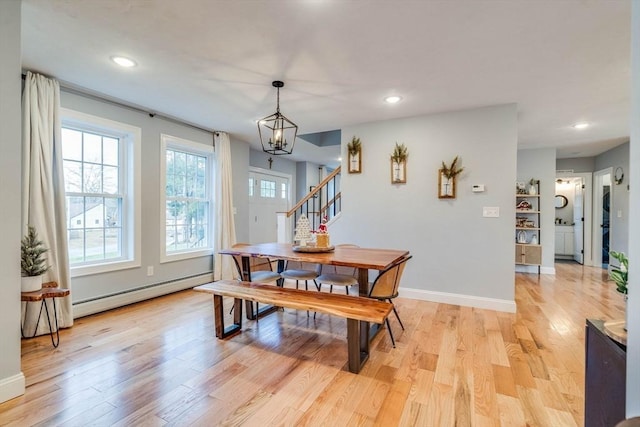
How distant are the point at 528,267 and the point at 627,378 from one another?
18.8 feet

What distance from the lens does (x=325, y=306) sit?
2217 mm

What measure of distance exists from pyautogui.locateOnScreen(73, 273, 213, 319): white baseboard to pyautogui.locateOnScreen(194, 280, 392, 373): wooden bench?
1572mm

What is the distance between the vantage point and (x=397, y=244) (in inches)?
159

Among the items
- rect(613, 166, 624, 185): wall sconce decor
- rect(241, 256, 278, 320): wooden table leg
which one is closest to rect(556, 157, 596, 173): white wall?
rect(613, 166, 624, 185): wall sconce decor

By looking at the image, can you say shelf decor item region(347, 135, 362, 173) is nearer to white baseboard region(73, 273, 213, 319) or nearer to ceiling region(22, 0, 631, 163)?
ceiling region(22, 0, 631, 163)

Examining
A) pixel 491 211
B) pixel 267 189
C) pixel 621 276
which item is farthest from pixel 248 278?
pixel 267 189

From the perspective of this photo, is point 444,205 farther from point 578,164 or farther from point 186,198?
point 578,164

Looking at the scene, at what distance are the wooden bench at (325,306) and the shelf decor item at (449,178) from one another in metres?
2.01

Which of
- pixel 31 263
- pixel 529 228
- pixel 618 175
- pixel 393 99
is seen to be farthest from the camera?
pixel 529 228

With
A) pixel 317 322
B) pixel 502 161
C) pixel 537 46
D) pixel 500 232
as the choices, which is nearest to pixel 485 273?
pixel 500 232

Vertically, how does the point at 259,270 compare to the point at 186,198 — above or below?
below

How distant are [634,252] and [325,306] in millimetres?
1674

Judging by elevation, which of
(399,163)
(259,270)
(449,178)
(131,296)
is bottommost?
(131,296)

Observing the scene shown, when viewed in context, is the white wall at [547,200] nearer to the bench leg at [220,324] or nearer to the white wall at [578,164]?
the white wall at [578,164]
